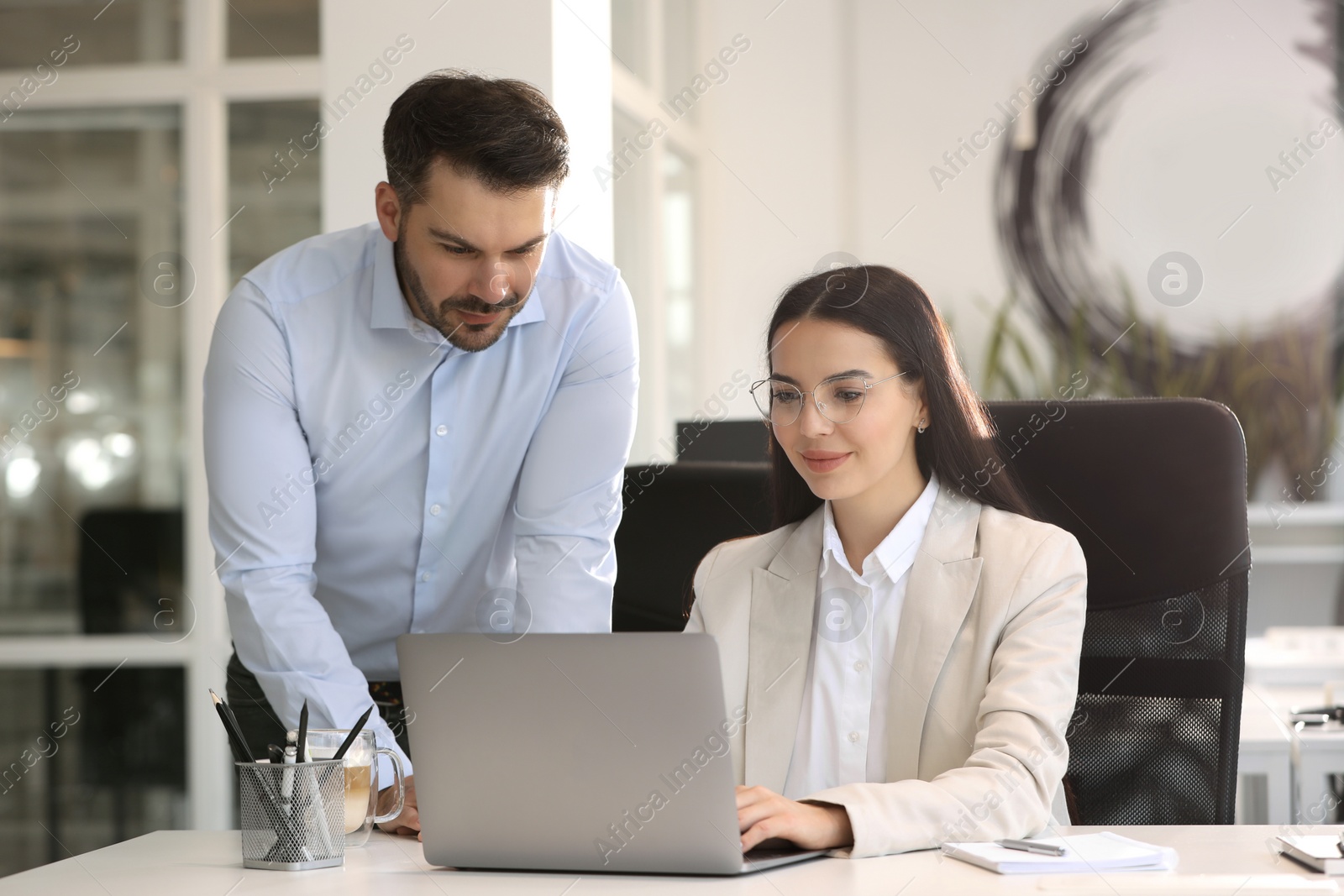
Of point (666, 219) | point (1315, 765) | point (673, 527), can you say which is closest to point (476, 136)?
point (673, 527)

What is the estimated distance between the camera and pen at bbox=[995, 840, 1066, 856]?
1.22 metres

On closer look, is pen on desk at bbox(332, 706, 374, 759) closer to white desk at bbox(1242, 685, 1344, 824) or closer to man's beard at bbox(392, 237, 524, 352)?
man's beard at bbox(392, 237, 524, 352)

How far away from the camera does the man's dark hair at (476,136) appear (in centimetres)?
168

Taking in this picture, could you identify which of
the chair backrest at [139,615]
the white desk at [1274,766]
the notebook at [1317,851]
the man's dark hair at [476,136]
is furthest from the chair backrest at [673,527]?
the chair backrest at [139,615]

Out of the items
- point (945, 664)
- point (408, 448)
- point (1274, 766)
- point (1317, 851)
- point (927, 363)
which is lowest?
point (1274, 766)

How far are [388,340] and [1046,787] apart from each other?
3.56 ft

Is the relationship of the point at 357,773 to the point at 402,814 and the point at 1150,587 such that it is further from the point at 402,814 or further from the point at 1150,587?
the point at 1150,587

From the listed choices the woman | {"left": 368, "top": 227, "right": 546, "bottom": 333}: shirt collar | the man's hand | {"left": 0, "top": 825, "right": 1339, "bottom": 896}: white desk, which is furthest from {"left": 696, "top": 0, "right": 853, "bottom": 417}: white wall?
{"left": 0, "top": 825, "right": 1339, "bottom": 896}: white desk

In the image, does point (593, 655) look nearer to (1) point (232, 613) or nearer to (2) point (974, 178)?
(1) point (232, 613)

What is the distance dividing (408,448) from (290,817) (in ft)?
2.35

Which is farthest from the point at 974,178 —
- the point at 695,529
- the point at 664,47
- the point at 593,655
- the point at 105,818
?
the point at 593,655

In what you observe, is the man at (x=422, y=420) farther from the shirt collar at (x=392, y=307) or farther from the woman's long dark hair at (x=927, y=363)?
the woman's long dark hair at (x=927, y=363)

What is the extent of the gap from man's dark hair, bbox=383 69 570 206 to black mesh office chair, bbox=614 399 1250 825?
2.31 ft

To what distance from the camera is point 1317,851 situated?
1.21 m
